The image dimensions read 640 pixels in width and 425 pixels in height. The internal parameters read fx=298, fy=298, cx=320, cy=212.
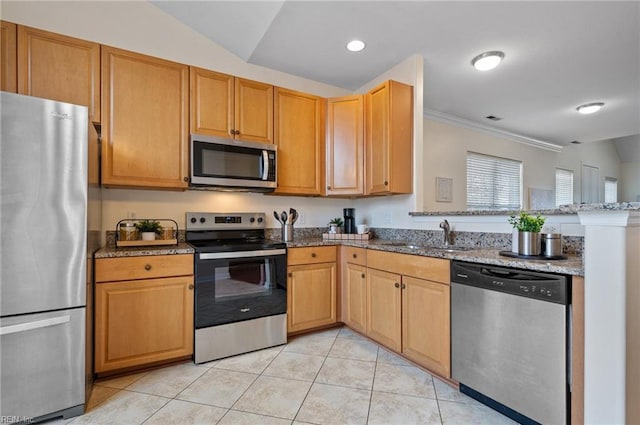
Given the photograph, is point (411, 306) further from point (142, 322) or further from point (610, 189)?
point (610, 189)

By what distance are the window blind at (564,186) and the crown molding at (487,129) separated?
1.51ft

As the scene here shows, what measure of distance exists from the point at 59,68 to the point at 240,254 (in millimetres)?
1733

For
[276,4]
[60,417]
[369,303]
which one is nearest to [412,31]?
[276,4]

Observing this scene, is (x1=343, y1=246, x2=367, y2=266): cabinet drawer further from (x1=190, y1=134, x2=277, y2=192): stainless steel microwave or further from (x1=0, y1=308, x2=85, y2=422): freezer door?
(x1=0, y1=308, x2=85, y2=422): freezer door

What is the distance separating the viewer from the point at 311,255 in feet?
8.58

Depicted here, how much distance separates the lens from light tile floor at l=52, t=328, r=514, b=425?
1.57 meters

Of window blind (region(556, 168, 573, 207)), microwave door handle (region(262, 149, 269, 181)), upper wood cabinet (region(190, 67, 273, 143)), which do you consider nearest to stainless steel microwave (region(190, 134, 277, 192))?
microwave door handle (region(262, 149, 269, 181))

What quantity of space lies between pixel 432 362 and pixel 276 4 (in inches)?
105

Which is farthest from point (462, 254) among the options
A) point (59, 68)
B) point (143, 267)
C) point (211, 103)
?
point (59, 68)

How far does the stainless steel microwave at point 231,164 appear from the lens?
2.37m

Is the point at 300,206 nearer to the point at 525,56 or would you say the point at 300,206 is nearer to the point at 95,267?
the point at 95,267

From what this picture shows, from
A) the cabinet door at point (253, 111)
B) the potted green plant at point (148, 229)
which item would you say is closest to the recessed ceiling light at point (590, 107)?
the cabinet door at point (253, 111)

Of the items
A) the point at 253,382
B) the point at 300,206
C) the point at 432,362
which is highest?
the point at 300,206

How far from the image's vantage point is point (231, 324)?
7.34ft
